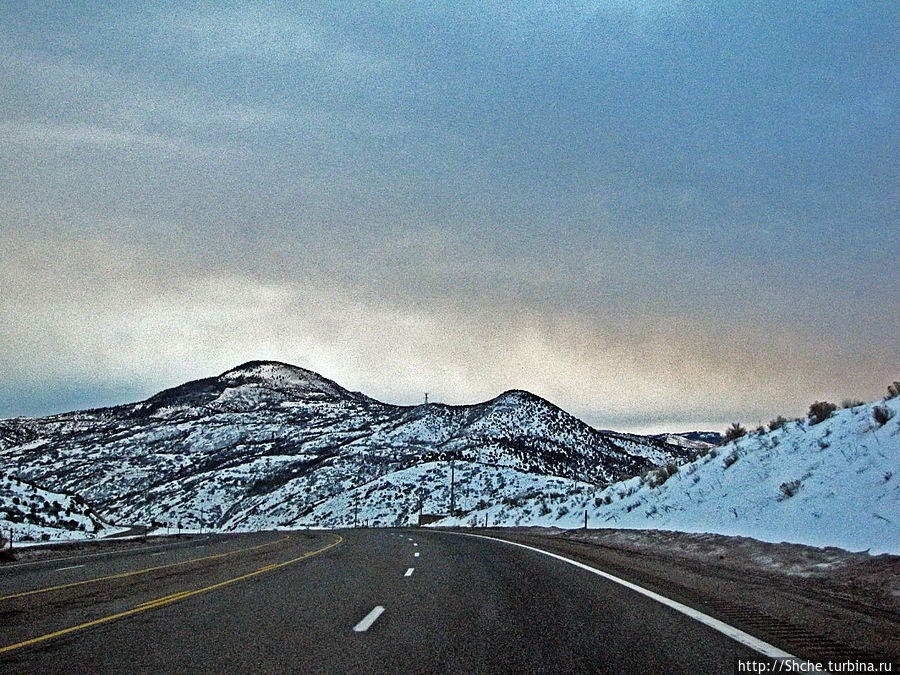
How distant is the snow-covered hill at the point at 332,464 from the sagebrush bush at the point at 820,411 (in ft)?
202

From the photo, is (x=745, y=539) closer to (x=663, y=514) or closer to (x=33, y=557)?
(x=663, y=514)

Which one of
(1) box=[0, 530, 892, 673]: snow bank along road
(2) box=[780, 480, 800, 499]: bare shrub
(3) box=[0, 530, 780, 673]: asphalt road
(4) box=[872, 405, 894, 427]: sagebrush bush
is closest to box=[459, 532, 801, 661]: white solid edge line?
(1) box=[0, 530, 892, 673]: snow bank along road

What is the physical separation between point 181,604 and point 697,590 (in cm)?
805

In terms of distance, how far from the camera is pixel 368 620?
1001 cm

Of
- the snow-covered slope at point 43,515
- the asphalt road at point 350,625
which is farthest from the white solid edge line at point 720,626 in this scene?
the snow-covered slope at point 43,515

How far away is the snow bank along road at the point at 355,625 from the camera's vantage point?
7484 millimetres

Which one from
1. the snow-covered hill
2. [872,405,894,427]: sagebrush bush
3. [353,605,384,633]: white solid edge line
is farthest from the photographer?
the snow-covered hill

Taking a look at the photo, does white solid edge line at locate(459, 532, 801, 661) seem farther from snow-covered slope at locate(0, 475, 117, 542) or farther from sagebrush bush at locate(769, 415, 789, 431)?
snow-covered slope at locate(0, 475, 117, 542)

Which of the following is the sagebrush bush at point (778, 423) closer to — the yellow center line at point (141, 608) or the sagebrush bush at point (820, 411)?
the sagebrush bush at point (820, 411)

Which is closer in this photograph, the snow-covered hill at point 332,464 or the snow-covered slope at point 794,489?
the snow-covered slope at point 794,489

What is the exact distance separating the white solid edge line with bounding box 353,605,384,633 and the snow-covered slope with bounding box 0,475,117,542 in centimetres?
3338

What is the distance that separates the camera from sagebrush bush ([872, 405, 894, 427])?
2114 centimetres

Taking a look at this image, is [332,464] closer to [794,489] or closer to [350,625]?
[794,489]

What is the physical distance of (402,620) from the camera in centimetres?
1000
